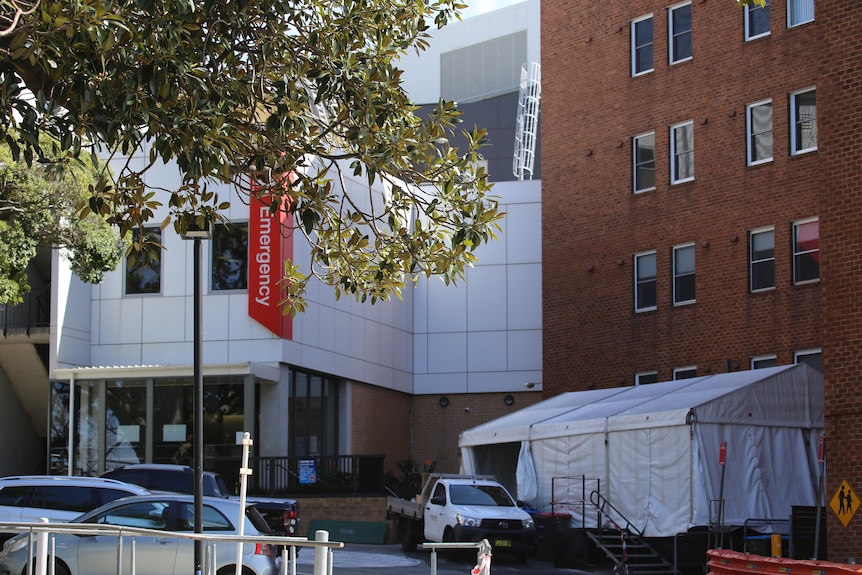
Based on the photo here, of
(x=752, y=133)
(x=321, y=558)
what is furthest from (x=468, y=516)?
(x=321, y=558)

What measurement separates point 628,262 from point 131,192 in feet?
77.3

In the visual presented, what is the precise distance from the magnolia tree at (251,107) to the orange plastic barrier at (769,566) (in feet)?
21.9

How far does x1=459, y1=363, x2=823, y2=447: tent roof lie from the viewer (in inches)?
978

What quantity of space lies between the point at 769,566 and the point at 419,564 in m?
9.95

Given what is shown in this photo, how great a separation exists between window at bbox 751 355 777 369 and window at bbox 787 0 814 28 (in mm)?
8053

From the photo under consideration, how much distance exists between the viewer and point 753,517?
81.4 feet

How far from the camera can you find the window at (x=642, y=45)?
1364 inches

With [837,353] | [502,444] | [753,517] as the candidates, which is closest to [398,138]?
[837,353]

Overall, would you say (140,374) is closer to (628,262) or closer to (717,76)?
(628,262)

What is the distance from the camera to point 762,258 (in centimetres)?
3141

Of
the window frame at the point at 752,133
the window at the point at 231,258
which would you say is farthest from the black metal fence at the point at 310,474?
the window frame at the point at 752,133

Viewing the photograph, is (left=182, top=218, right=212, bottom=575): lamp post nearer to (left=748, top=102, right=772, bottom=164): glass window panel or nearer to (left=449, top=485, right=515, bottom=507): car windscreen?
(left=449, top=485, right=515, bottom=507): car windscreen

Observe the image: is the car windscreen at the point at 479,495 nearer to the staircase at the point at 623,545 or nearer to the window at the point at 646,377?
the staircase at the point at 623,545

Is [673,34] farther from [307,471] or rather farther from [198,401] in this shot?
[198,401]
